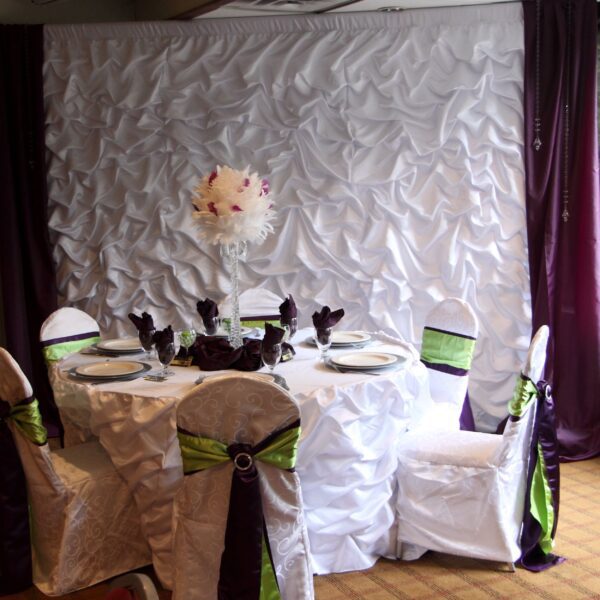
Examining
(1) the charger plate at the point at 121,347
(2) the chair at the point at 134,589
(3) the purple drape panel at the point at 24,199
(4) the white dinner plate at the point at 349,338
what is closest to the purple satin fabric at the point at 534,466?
(4) the white dinner plate at the point at 349,338

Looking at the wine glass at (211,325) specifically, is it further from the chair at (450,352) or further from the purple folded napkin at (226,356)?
the chair at (450,352)

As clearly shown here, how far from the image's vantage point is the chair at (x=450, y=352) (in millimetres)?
3775

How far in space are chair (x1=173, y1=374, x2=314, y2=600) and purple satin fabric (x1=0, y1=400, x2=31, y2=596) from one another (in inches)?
34.0

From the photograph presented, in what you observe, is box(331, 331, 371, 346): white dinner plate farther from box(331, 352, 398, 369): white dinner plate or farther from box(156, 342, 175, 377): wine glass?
box(156, 342, 175, 377): wine glass

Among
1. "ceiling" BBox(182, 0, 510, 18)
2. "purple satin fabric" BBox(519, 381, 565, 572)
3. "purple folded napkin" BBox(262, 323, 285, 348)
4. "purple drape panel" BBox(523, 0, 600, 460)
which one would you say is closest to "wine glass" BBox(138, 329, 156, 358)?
"purple folded napkin" BBox(262, 323, 285, 348)

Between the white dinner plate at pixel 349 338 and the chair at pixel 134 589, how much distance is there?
2.21 meters

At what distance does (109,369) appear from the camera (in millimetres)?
3215

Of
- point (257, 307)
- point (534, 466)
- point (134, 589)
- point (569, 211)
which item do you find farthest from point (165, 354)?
point (569, 211)

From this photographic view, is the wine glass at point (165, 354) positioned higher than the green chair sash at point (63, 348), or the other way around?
the wine glass at point (165, 354)

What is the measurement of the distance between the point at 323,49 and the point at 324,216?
100 cm

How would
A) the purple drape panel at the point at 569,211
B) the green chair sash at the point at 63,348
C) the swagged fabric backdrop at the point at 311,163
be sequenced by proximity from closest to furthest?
the green chair sash at the point at 63,348 < the purple drape panel at the point at 569,211 < the swagged fabric backdrop at the point at 311,163

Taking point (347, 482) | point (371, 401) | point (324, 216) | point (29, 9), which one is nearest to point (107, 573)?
point (347, 482)

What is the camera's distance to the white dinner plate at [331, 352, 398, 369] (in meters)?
3.14

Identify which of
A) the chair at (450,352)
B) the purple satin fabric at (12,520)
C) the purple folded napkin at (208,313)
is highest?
the purple folded napkin at (208,313)
